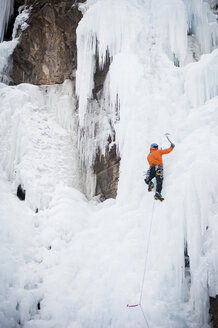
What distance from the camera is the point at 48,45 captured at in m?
9.16

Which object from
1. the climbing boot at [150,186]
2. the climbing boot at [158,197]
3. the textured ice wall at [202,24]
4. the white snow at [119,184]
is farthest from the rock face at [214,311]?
the textured ice wall at [202,24]

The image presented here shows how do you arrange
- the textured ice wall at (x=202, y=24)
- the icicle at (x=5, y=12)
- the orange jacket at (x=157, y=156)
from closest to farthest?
the orange jacket at (x=157, y=156) < the textured ice wall at (x=202, y=24) < the icicle at (x=5, y=12)

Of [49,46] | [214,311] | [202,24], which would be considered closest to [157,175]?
[214,311]

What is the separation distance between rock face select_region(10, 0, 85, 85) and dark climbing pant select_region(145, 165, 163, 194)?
221 inches

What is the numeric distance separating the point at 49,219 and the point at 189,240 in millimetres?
3388

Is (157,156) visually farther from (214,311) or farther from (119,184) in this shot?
(214,311)

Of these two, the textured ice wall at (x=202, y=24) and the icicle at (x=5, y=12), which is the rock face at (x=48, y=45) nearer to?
the icicle at (x=5, y=12)

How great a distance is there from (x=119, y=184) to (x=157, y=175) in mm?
1180

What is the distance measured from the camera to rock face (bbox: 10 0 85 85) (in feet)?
28.7

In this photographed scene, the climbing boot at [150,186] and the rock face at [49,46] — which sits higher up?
the rock face at [49,46]

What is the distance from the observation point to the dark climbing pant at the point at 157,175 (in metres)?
4.89

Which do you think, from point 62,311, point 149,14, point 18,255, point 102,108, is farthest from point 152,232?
point 149,14

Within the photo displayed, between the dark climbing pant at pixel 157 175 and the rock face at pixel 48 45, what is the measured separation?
5610mm

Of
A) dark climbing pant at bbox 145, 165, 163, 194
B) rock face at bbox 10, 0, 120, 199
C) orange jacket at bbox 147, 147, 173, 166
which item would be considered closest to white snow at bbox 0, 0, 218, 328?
dark climbing pant at bbox 145, 165, 163, 194
